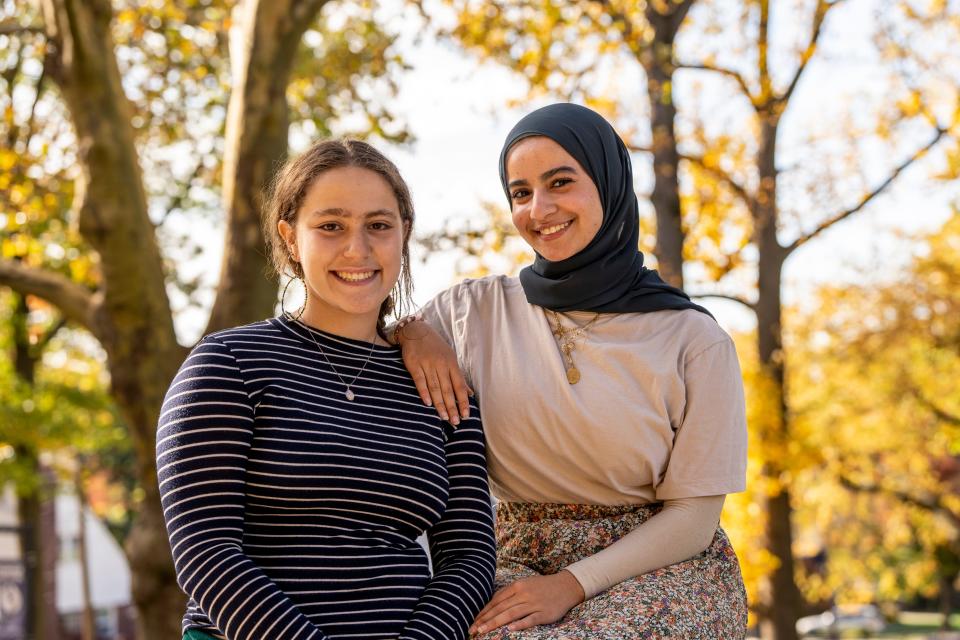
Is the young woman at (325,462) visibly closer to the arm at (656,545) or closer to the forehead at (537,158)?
the arm at (656,545)

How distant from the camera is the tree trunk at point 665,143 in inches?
438

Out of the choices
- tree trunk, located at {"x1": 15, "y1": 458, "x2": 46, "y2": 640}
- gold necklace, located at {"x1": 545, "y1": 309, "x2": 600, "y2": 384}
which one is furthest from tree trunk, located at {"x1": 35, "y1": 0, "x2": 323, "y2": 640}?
tree trunk, located at {"x1": 15, "y1": 458, "x2": 46, "y2": 640}

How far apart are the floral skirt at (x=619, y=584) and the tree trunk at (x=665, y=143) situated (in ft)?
26.2

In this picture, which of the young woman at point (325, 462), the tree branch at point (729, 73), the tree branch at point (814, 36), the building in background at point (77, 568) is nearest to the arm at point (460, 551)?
the young woman at point (325, 462)

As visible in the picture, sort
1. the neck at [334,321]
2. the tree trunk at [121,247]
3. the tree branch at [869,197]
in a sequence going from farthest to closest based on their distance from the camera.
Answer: the tree branch at [869,197] → the tree trunk at [121,247] → the neck at [334,321]

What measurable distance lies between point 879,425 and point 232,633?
2005cm

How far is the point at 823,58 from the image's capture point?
13.1 metres

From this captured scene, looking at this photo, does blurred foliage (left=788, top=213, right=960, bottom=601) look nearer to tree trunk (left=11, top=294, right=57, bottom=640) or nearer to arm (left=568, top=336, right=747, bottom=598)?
tree trunk (left=11, top=294, right=57, bottom=640)

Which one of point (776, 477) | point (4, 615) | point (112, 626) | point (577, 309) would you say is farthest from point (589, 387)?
point (112, 626)

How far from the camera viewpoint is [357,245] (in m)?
2.77

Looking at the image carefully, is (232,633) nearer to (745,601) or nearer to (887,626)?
(745,601)

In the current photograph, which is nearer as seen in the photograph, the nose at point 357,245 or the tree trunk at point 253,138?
the nose at point 357,245

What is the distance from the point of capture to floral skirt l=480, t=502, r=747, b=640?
2.72 meters

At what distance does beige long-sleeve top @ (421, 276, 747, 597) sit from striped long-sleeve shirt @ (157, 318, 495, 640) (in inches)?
13.6
